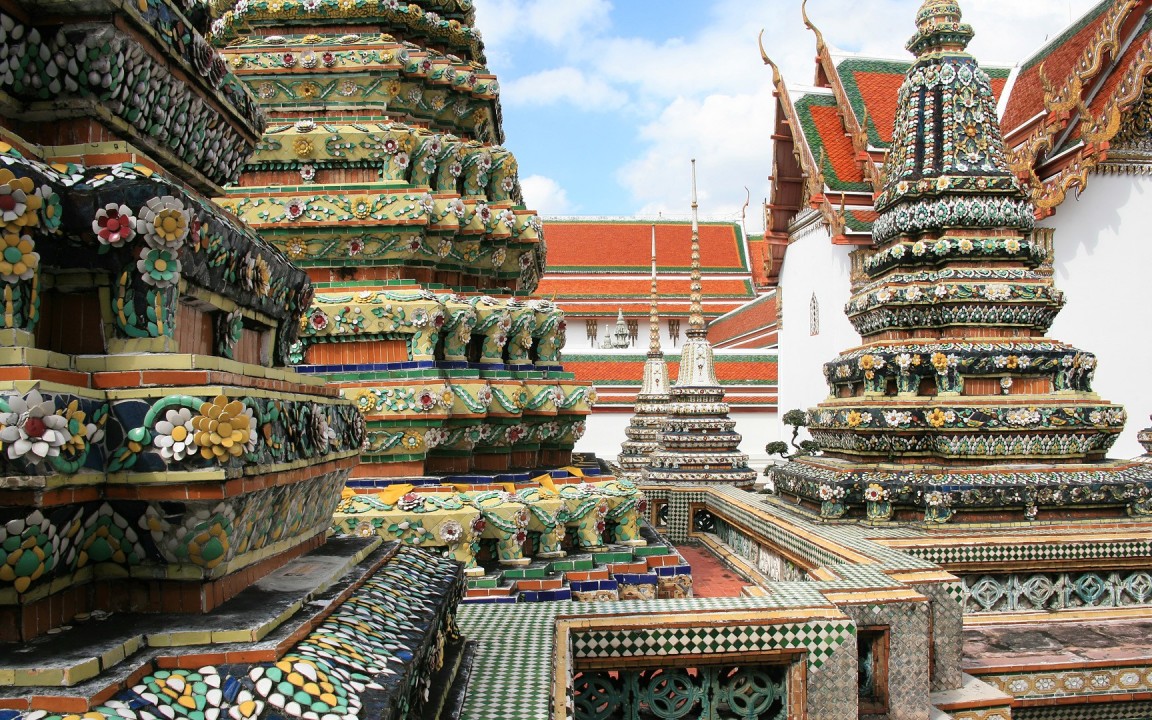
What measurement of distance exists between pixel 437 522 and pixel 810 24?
725 inches

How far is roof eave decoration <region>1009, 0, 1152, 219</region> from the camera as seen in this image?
1481 centimetres

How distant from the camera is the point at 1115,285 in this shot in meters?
16.0

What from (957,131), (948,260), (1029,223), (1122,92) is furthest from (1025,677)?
(1122,92)

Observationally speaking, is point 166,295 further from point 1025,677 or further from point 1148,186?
point 1148,186

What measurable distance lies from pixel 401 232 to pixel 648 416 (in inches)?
552

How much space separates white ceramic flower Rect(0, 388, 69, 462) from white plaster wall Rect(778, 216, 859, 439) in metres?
18.5

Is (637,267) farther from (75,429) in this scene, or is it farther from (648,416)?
(75,429)

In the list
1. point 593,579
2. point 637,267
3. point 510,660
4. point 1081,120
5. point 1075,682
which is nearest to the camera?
point 510,660

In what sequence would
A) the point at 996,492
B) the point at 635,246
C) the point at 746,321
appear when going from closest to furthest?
the point at 996,492 → the point at 746,321 → the point at 635,246

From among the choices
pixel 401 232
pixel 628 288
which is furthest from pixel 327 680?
pixel 628 288

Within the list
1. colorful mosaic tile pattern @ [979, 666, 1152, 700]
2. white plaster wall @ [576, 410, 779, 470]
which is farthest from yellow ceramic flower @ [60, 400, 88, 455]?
white plaster wall @ [576, 410, 779, 470]

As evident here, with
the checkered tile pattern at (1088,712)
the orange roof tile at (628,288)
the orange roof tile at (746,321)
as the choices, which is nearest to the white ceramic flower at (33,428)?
the checkered tile pattern at (1088,712)

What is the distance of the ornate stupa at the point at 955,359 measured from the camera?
7.42 m

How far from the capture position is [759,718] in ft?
15.6
